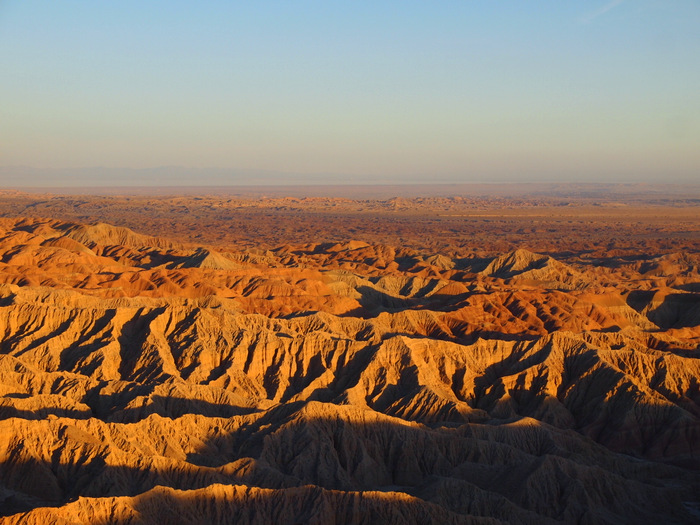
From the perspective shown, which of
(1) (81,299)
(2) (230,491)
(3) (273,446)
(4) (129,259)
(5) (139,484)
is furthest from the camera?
(4) (129,259)

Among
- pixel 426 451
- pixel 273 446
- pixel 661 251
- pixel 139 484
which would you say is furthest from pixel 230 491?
pixel 661 251

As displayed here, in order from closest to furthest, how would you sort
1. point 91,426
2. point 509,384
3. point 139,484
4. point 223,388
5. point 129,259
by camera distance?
point 139,484, point 91,426, point 223,388, point 509,384, point 129,259

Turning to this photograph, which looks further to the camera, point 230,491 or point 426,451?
point 426,451

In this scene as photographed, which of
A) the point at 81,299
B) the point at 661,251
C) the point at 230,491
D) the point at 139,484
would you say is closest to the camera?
the point at 230,491

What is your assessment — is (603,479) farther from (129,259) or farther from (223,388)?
(129,259)

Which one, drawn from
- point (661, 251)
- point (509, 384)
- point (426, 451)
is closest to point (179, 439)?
point (426, 451)

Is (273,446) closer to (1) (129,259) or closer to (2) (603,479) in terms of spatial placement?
(2) (603,479)
